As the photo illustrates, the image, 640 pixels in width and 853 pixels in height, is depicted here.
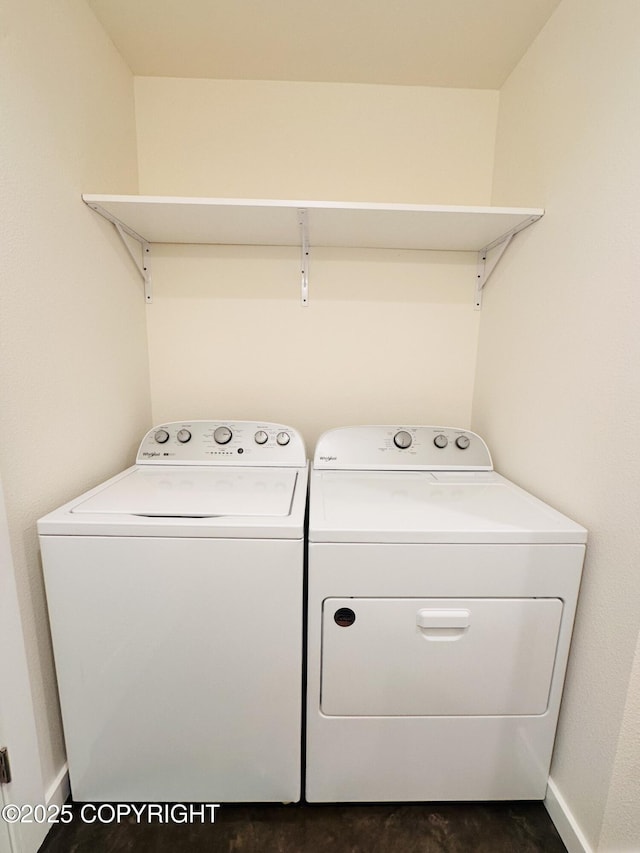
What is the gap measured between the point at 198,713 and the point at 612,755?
1069 mm

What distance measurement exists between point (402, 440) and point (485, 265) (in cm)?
86

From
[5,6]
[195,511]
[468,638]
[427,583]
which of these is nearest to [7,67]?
[5,6]

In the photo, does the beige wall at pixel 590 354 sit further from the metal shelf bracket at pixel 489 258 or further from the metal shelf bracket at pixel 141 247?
the metal shelf bracket at pixel 141 247

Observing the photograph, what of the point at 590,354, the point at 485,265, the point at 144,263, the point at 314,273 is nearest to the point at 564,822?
the point at 590,354

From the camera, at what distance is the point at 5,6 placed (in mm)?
892

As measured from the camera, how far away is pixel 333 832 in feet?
3.53

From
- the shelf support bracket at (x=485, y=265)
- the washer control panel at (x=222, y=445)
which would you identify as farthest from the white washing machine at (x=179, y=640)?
the shelf support bracket at (x=485, y=265)

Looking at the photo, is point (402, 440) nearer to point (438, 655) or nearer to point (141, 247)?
point (438, 655)

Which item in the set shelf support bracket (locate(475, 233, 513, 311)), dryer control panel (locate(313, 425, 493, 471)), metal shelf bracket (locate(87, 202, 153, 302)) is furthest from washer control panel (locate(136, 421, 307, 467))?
shelf support bracket (locate(475, 233, 513, 311))

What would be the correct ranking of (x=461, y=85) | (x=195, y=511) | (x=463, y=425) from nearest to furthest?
(x=195, y=511) < (x=461, y=85) < (x=463, y=425)

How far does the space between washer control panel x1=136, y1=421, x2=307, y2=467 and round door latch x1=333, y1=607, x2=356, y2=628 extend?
1.97 ft

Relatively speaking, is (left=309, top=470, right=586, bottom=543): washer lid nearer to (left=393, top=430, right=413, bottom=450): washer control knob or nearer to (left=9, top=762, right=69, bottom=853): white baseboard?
(left=393, top=430, right=413, bottom=450): washer control knob

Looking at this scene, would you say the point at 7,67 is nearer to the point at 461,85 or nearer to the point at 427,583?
the point at 461,85

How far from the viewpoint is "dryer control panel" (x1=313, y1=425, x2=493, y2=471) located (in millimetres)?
1485
